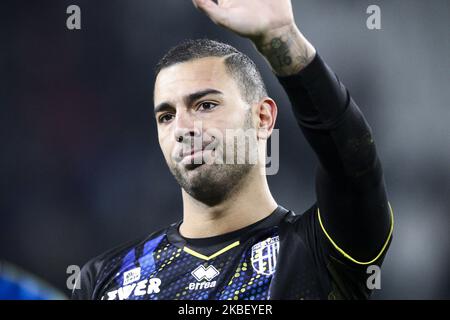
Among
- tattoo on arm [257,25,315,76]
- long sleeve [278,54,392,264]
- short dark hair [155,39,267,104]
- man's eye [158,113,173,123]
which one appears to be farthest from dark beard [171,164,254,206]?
tattoo on arm [257,25,315,76]

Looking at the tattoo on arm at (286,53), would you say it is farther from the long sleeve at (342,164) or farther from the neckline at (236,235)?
the neckline at (236,235)

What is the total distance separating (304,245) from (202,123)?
0.71 meters

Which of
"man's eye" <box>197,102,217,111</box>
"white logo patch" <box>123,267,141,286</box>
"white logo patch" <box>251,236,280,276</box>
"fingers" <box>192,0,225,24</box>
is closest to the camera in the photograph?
"fingers" <box>192,0,225,24</box>

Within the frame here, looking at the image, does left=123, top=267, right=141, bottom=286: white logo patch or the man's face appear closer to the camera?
the man's face

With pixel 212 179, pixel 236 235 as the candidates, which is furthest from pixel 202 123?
pixel 236 235

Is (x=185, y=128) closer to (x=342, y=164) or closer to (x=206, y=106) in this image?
(x=206, y=106)

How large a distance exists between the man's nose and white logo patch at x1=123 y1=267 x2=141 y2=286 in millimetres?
694

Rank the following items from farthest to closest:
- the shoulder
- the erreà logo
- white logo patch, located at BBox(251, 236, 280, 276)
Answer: the shoulder, the erreà logo, white logo patch, located at BBox(251, 236, 280, 276)

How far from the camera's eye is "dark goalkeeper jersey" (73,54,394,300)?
235 cm

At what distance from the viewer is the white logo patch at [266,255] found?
2821 mm

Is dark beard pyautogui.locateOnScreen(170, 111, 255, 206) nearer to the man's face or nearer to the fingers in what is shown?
the man's face

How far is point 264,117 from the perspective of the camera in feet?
10.7

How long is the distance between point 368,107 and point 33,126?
295 centimetres
